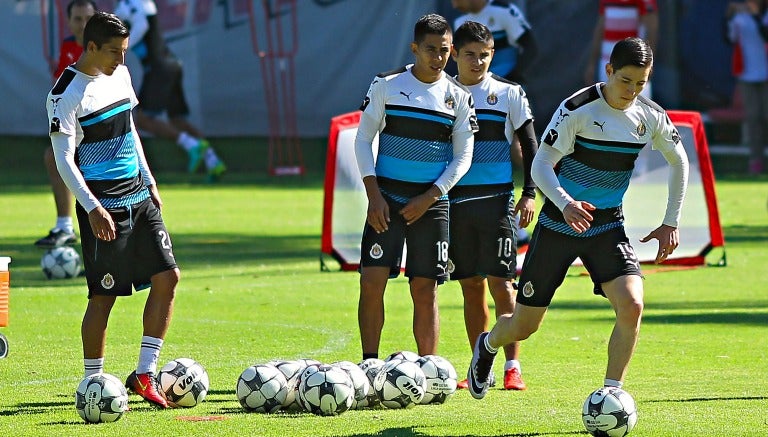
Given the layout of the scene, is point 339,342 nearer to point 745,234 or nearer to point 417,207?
point 417,207

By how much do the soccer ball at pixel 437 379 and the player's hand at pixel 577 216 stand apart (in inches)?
47.9

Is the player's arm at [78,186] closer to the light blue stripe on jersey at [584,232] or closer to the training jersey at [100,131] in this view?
the training jersey at [100,131]

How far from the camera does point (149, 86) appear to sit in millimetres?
22812

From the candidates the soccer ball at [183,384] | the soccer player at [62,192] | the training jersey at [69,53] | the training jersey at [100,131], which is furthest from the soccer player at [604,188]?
the training jersey at [69,53]

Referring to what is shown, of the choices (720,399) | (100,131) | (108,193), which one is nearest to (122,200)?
(108,193)


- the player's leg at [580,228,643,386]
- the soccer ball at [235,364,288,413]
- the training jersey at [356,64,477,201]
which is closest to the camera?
the player's leg at [580,228,643,386]

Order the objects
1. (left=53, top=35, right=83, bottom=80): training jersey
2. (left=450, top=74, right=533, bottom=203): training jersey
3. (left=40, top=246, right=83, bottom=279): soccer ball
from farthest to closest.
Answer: (left=53, top=35, right=83, bottom=80): training jersey, (left=40, top=246, right=83, bottom=279): soccer ball, (left=450, top=74, right=533, bottom=203): training jersey

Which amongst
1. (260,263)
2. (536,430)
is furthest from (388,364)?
(260,263)

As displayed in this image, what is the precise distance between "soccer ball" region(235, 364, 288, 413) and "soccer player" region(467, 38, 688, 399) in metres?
1.26

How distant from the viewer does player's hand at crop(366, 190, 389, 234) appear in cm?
788

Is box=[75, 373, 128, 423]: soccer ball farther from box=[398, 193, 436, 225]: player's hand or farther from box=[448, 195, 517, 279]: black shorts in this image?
box=[448, 195, 517, 279]: black shorts

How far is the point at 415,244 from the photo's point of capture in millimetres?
8062

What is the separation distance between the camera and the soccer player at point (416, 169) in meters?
8.00

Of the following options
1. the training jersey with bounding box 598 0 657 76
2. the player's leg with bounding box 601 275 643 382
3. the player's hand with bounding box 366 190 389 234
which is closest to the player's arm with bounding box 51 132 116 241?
the player's hand with bounding box 366 190 389 234
